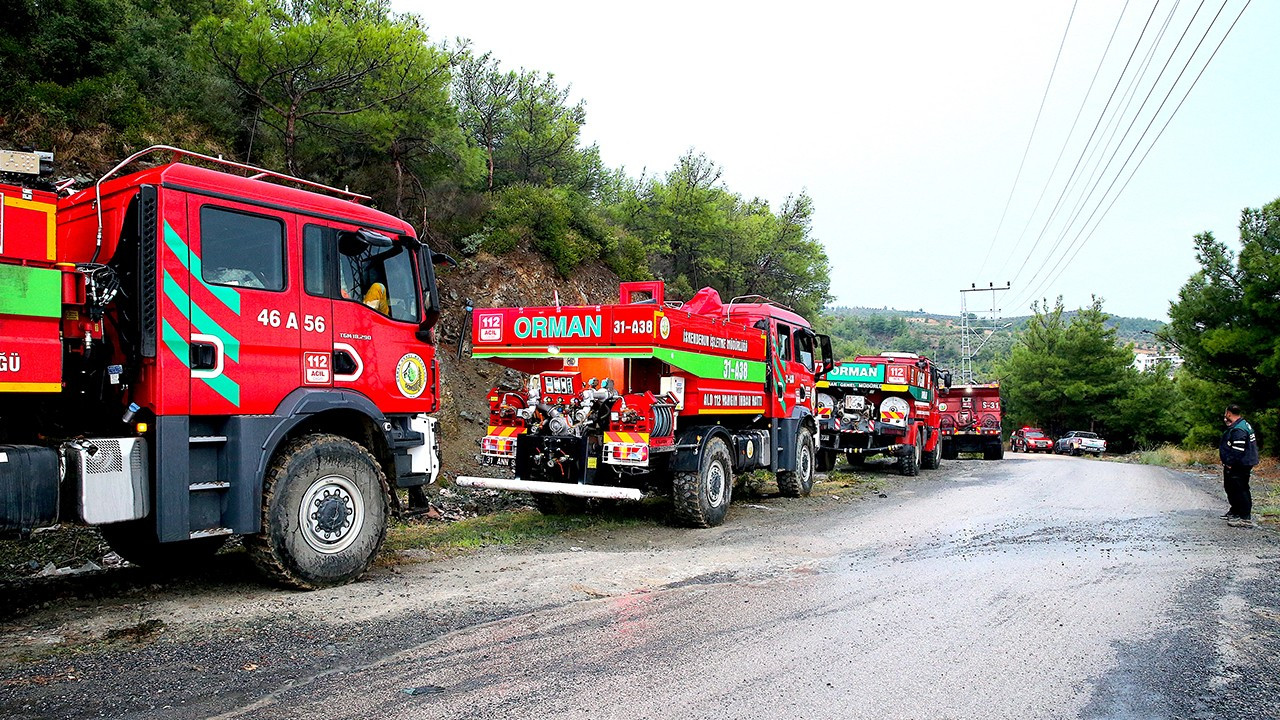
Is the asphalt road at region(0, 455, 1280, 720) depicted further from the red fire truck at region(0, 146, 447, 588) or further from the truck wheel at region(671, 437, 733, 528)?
the truck wheel at region(671, 437, 733, 528)

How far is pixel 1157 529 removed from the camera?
10.4m

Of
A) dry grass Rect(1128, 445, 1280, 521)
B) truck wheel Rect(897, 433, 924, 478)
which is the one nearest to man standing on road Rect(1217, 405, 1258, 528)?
dry grass Rect(1128, 445, 1280, 521)

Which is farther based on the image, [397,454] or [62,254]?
[397,454]

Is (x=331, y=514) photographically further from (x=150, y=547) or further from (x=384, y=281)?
(x=384, y=281)

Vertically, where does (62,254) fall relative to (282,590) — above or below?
above

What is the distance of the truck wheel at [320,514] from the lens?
6.17 metres

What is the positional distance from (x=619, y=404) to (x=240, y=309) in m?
4.44

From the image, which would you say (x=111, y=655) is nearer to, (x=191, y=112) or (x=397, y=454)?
(x=397, y=454)

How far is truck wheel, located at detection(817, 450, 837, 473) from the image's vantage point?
63.9ft

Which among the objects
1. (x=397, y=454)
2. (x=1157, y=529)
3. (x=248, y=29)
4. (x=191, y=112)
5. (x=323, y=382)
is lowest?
(x=1157, y=529)

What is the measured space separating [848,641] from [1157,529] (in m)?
7.26

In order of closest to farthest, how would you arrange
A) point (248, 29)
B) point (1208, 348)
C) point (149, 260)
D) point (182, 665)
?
point (182, 665) → point (149, 260) → point (248, 29) → point (1208, 348)

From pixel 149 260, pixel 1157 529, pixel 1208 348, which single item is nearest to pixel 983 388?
pixel 1208 348

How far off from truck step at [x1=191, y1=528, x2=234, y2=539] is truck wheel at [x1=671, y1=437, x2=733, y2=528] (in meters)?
5.40
